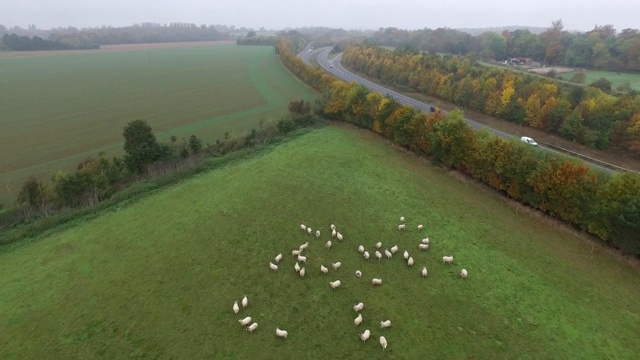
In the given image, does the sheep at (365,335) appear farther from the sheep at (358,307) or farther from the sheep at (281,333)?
the sheep at (281,333)

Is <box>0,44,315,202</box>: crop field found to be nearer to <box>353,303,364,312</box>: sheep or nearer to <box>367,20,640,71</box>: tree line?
<box>353,303,364,312</box>: sheep

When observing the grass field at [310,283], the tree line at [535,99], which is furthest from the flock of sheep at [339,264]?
the tree line at [535,99]

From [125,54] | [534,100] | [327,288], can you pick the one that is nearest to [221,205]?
[327,288]

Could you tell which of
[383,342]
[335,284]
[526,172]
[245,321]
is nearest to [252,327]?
[245,321]

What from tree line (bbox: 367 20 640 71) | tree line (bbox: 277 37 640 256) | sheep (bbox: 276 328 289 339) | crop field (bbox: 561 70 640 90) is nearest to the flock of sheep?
sheep (bbox: 276 328 289 339)

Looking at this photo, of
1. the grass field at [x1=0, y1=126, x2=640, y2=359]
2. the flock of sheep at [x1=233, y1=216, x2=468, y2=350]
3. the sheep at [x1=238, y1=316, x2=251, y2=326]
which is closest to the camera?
the grass field at [x1=0, y1=126, x2=640, y2=359]

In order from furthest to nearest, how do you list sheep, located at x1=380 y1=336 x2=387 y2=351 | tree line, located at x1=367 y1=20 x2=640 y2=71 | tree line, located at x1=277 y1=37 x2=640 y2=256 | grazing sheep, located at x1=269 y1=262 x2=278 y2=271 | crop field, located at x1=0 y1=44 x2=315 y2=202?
tree line, located at x1=367 y1=20 x2=640 y2=71 → crop field, located at x1=0 y1=44 x2=315 y2=202 → tree line, located at x1=277 y1=37 x2=640 y2=256 → grazing sheep, located at x1=269 y1=262 x2=278 y2=271 → sheep, located at x1=380 y1=336 x2=387 y2=351

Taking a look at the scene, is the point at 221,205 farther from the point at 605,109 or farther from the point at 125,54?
the point at 125,54

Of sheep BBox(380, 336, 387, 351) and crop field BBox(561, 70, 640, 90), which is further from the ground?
crop field BBox(561, 70, 640, 90)
